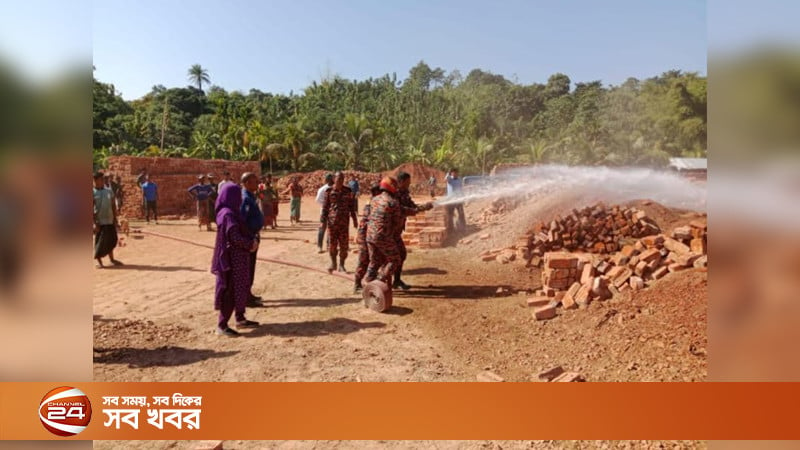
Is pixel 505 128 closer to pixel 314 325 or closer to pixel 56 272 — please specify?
pixel 314 325

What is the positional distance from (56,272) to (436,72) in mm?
58326

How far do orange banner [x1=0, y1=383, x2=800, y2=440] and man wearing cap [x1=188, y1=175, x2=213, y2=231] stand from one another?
452 inches

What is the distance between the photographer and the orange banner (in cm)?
289

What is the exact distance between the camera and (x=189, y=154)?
2967 cm

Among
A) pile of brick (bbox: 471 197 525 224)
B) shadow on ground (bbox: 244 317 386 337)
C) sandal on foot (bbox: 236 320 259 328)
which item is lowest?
shadow on ground (bbox: 244 317 386 337)

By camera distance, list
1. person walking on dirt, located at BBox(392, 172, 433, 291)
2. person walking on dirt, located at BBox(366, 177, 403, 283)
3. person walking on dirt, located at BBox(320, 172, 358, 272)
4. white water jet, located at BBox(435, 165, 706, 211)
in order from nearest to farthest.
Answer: person walking on dirt, located at BBox(366, 177, 403, 283), person walking on dirt, located at BBox(392, 172, 433, 291), person walking on dirt, located at BBox(320, 172, 358, 272), white water jet, located at BBox(435, 165, 706, 211)

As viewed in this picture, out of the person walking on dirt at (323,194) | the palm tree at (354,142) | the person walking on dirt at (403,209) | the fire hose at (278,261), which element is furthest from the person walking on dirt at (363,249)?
the palm tree at (354,142)

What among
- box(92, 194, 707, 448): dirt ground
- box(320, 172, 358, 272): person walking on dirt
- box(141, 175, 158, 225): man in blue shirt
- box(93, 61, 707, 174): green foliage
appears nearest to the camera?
box(92, 194, 707, 448): dirt ground

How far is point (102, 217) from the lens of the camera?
8.52 metres

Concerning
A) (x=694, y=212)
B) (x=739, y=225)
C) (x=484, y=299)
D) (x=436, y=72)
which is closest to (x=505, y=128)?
(x=436, y=72)

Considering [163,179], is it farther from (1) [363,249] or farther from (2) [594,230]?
(2) [594,230]

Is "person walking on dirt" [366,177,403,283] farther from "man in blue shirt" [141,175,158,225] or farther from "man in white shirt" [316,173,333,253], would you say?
"man in blue shirt" [141,175,158,225]

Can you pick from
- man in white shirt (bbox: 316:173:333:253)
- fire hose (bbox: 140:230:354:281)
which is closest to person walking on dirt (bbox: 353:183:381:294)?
A: fire hose (bbox: 140:230:354:281)

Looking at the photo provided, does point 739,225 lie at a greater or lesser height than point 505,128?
lesser
